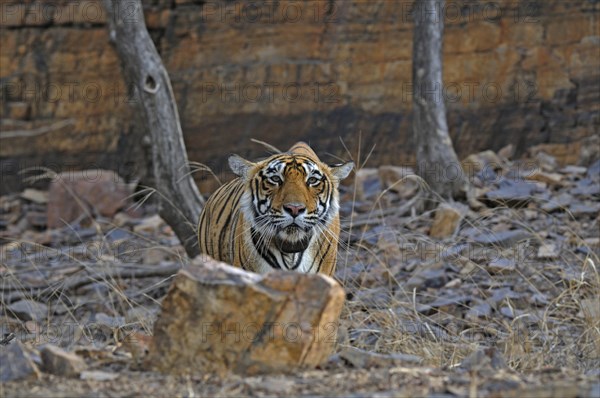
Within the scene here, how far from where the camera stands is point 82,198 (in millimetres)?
13070

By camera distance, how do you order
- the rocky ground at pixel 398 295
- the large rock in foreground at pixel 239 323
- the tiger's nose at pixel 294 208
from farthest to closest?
the tiger's nose at pixel 294 208 < the large rock in foreground at pixel 239 323 < the rocky ground at pixel 398 295

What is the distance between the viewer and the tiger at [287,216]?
19.9ft

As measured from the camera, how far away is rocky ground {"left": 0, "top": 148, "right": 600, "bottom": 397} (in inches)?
167

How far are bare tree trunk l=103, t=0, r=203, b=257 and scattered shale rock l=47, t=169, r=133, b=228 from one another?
453 cm

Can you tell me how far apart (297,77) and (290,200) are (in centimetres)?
770

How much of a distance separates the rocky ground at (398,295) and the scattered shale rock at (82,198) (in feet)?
0.09

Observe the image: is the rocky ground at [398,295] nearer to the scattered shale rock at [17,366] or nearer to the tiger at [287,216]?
the scattered shale rock at [17,366]

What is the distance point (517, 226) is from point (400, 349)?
4.32 meters

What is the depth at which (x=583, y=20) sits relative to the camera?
12836 mm

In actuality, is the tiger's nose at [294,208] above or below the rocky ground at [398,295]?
above

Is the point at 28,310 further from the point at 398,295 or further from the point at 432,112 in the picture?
the point at 432,112

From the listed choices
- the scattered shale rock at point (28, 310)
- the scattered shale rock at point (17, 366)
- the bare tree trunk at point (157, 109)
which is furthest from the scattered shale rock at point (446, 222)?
the scattered shale rock at point (17, 366)

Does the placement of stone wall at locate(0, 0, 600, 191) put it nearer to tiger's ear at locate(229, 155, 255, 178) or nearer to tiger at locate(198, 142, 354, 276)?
tiger's ear at locate(229, 155, 255, 178)

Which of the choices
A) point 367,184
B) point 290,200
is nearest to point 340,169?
point 290,200
